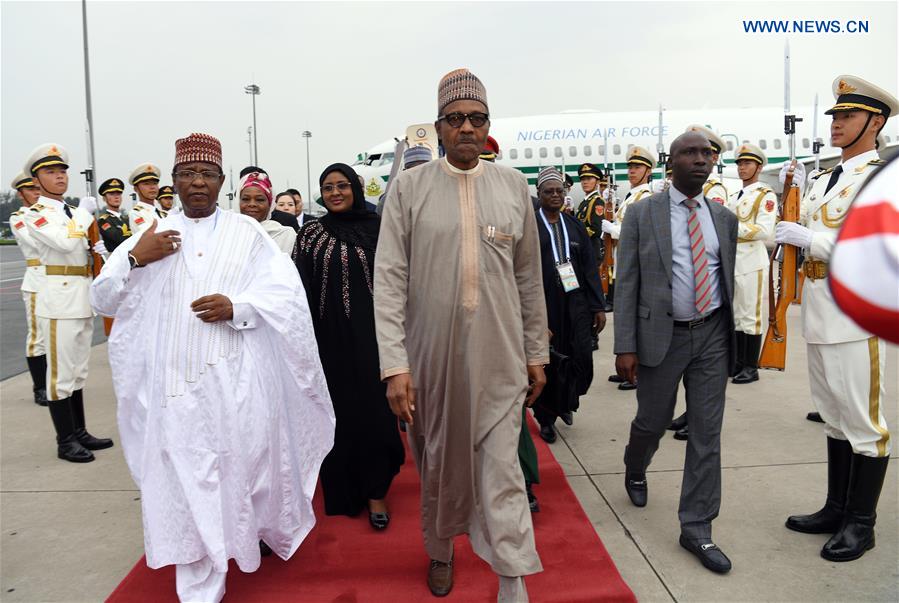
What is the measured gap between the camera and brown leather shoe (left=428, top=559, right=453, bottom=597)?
Result: 113 inches

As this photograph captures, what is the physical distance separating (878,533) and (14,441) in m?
6.01

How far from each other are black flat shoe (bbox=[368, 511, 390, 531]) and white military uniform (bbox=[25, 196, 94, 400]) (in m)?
2.65

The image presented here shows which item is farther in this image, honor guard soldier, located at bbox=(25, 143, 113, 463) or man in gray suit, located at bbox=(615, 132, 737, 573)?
honor guard soldier, located at bbox=(25, 143, 113, 463)

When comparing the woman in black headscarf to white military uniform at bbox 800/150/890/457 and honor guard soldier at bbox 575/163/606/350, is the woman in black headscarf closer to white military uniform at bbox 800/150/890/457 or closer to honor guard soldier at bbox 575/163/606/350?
white military uniform at bbox 800/150/890/457

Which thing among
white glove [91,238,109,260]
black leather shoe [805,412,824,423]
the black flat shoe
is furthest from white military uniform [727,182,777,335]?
white glove [91,238,109,260]

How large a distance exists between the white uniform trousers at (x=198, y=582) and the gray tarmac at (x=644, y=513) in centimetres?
57

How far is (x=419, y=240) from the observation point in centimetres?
267

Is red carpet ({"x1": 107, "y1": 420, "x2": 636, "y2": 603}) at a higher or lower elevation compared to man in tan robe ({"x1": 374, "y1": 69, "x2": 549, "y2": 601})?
lower

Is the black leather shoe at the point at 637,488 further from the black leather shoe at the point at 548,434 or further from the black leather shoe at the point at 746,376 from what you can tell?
the black leather shoe at the point at 746,376

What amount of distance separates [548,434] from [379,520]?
181 cm

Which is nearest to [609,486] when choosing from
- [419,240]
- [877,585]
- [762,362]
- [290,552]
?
[762,362]

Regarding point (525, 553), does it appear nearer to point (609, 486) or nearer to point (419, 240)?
point (419, 240)

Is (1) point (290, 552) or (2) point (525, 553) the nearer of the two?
(2) point (525, 553)

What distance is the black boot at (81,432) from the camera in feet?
16.1
